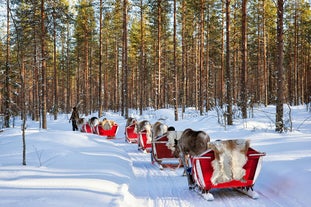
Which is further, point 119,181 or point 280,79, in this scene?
point 280,79

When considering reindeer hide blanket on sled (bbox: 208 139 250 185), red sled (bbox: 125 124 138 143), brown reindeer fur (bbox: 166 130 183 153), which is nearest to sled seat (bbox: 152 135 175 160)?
brown reindeer fur (bbox: 166 130 183 153)

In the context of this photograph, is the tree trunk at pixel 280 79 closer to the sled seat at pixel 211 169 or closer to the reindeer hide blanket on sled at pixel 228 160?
the sled seat at pixel 211 169

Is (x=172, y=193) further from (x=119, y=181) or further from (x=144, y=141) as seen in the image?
(x=144, y=141)

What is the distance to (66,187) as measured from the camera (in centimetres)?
623

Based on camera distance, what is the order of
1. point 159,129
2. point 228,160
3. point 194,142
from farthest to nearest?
point 159,129, point 194,142, point 228,160

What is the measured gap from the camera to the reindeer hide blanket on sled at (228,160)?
6.16 m

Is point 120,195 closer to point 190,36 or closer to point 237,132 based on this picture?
point 237,132

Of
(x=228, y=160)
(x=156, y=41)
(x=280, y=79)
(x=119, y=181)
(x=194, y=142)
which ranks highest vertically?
(x=156, y=41)

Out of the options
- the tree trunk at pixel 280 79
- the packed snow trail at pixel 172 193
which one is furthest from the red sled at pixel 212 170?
the tree trunk at pixel 280 79

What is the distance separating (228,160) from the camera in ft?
20.2

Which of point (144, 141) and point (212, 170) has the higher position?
point (212, 170)

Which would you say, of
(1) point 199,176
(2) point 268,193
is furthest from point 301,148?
(1) point 199,176

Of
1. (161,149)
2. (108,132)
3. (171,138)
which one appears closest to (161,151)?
(161,149)

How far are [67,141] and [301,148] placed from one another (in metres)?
8.25
